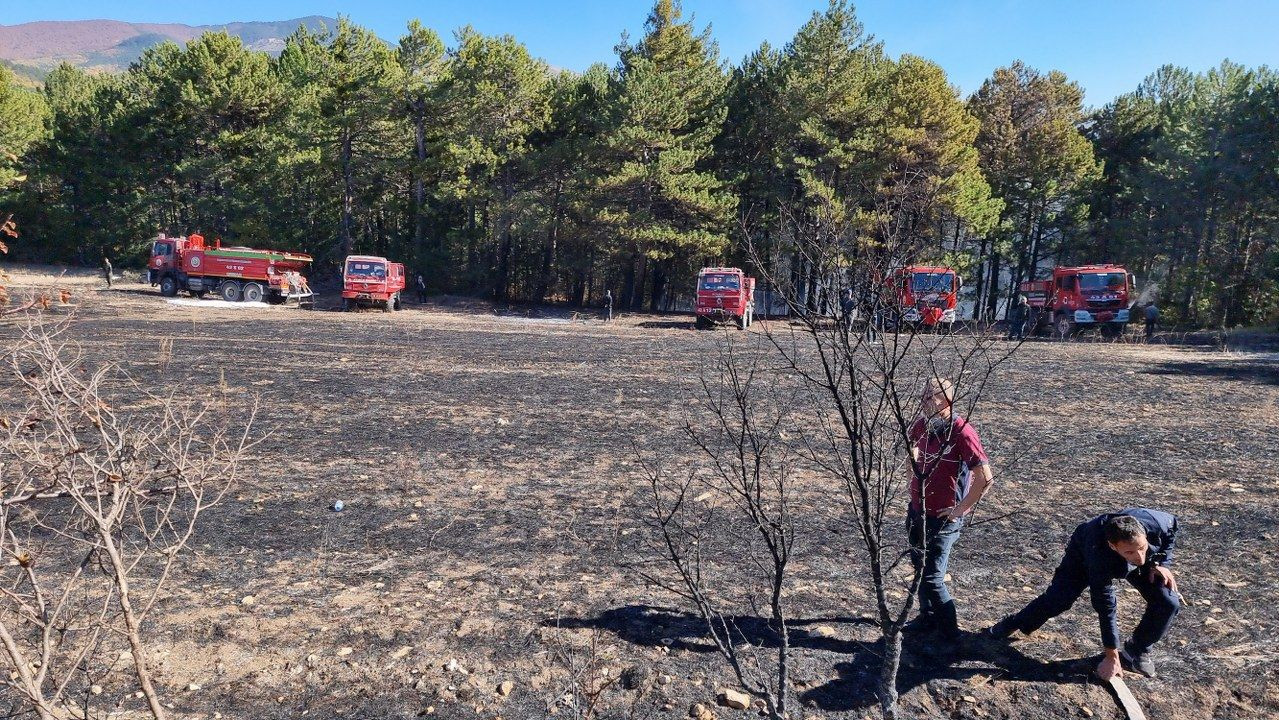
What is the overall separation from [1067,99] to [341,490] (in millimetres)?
43084

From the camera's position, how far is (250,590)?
5176 millimetres

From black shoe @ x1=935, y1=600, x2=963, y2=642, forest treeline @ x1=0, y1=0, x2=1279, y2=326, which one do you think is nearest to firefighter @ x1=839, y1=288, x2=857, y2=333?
black shoe @ x1=935, y1=600, x2=963, y2=642

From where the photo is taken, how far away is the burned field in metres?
4.12

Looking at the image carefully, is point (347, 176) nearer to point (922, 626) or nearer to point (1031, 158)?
point (1031, 158)

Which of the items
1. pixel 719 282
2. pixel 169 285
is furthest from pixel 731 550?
pixel 169 285

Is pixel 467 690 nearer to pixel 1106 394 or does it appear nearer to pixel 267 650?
pixel 267 650

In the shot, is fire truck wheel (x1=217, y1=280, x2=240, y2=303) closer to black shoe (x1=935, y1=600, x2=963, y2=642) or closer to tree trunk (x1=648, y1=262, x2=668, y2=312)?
tree trunk (x1=648, y1=262, x2=668, y2=312)

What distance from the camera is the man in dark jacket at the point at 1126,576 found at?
404 cm

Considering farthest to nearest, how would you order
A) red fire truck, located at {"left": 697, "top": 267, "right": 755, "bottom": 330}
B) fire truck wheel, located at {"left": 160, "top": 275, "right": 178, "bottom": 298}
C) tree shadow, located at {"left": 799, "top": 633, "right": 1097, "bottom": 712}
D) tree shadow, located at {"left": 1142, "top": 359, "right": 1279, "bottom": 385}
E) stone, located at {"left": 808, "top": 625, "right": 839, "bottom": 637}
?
fire truck wheel, located at {"left": 160, "top": 275, "right": 178, "bottom": 298}, red fire truck, located at {"left": 697, "top": 267, "right": 755, "bottom": 330}, tree shadow, located at {"left": 1142, "top": 359, "right": 1279, "bottom": 385}, stone, located at {"left": 808, "top": 625, "right": 839, "bottom": 637}, tree shadow, located at {"left": 799, "top": 633, "right": 1097, "bottom": 712}

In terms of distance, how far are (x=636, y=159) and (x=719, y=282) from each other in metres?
9.08

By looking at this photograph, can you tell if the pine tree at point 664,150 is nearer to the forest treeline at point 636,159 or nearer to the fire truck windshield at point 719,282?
the forest treeline at point 636,159

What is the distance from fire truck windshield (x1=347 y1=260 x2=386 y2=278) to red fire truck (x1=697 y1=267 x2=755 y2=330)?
12881 millimetres

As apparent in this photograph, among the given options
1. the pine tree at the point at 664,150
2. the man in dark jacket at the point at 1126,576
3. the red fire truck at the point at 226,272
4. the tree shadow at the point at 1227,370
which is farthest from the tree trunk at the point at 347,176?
the man in dark jacket at the point at 1126,576

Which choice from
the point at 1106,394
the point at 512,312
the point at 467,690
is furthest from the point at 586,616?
the point at 512,312
